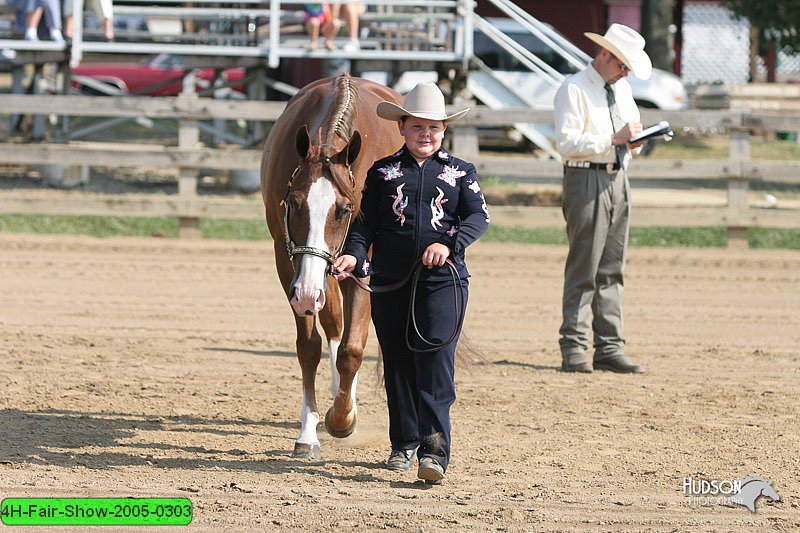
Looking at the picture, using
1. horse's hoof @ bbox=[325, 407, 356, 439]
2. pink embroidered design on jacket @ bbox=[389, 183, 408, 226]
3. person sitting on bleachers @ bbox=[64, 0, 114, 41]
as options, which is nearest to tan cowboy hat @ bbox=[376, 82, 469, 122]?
pink embroidered design on jacket @ bbox=[389, 183, 408, 226]

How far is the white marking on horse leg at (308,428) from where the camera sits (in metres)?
5.82

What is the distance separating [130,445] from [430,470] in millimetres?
1683

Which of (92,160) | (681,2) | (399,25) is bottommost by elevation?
(92,160)

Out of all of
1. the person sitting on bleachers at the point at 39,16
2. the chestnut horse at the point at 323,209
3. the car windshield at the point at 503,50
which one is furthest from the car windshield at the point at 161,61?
the chestnut horse at the point at 323,209

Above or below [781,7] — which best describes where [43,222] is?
below

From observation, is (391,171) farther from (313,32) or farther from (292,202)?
(313,32)

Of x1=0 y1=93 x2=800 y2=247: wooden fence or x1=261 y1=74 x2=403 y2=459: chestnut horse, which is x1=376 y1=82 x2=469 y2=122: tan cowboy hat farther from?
x1=0 y1=93 x2=800 y2=247: wooden fence

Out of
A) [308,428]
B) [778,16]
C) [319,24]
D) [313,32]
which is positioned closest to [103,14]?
[313,32]

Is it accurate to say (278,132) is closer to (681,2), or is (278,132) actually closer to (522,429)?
(522,429)

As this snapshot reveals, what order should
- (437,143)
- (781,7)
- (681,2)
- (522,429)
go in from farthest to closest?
(681,2) → (781,7) → (522,429) → (437,143)

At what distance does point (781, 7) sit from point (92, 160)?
40.3ft

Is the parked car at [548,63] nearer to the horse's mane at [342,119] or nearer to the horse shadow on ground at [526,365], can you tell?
the horse shadow on ground at [526,365]

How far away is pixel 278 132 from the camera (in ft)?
21.5

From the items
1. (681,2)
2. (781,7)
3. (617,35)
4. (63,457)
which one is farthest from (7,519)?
(681,2)
